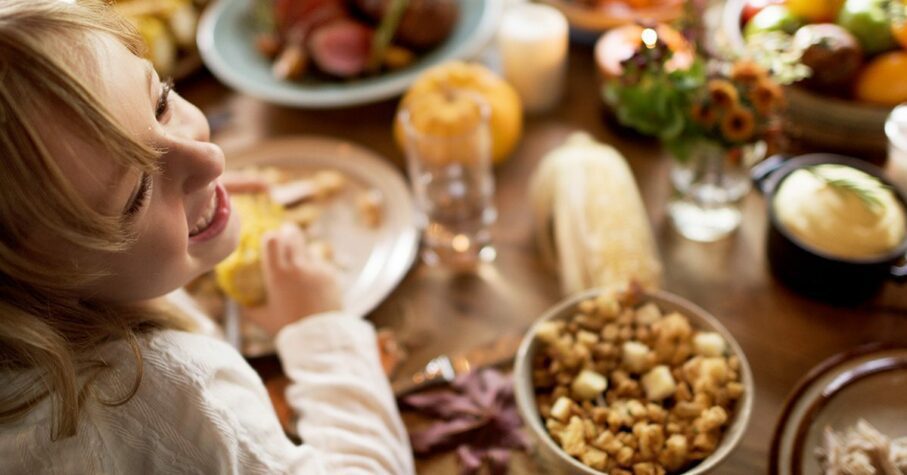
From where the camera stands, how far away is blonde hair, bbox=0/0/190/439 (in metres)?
0.46

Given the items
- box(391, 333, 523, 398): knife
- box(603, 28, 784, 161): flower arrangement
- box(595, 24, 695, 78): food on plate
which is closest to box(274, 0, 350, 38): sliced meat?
box(595, 24, 695, 78): food on plate

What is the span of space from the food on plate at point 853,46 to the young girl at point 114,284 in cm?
65

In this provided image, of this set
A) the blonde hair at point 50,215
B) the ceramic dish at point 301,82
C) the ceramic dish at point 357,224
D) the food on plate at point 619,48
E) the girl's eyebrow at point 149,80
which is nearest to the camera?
the blonde hair at point 50,215

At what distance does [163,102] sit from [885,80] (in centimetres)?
83

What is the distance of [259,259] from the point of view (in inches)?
33.8

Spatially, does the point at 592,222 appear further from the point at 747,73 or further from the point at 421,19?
the point at 421,19

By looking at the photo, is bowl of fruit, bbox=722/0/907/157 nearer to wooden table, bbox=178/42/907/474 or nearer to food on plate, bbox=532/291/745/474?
wooden table, bbox=178/42/907/474

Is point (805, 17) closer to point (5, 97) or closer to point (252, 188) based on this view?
point (252, 188)

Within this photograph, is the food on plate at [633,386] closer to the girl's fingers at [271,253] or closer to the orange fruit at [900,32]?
the girl's fingers at [271,253]

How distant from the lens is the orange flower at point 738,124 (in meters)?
0.77

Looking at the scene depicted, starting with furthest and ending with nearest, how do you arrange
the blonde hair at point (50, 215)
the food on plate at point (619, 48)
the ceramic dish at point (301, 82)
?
the ceramic dish at point (301, 82)
the food on plate at point (619, 48)
the blonde hair at point (50, 215)

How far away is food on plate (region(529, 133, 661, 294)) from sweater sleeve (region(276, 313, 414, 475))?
0.25m

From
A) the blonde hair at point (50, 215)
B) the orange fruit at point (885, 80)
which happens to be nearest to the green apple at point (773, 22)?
the orange fruit at point (885, 80)

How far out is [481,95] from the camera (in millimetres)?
1033
